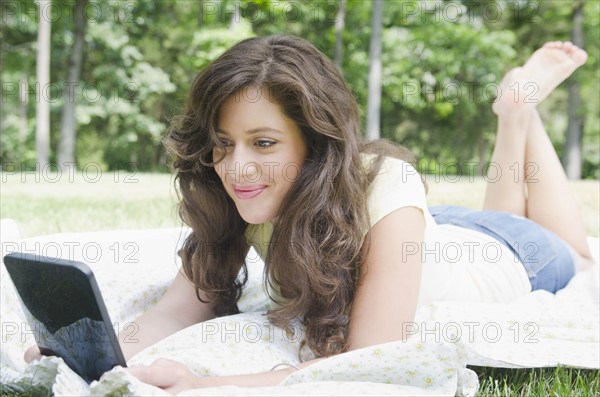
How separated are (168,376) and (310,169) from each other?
653mm

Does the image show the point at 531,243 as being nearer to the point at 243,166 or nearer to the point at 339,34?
the point at 243,166

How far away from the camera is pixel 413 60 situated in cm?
1408

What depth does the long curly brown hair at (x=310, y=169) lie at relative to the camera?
5.65ft

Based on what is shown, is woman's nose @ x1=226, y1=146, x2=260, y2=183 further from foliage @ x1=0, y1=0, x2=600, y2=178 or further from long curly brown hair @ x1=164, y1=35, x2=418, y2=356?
foliage @ x1=0, y1=0, x2=600, y2=178

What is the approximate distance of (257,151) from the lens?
1.74 metres

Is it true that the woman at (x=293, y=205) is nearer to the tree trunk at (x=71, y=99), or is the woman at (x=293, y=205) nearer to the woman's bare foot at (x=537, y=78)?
the woman's bare foot at (x=537, y=78)

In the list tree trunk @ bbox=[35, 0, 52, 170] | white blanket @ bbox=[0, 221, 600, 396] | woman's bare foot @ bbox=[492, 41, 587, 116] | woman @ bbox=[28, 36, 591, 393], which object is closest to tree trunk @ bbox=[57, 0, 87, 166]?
tree trunk @ bbox=[35, 0, 52, 170]

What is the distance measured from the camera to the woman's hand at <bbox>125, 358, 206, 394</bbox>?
1.39m

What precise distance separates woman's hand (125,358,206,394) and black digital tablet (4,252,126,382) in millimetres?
51

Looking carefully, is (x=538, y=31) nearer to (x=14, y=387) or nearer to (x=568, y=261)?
(x=568, y=261)

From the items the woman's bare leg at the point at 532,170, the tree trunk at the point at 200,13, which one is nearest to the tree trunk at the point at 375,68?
the tree trunk at the point at 200,13

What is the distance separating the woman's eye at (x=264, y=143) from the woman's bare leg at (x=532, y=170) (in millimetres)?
1627

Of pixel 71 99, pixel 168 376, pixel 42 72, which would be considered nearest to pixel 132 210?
pixel 168 376

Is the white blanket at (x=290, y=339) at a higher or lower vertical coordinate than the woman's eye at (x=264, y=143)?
lower
